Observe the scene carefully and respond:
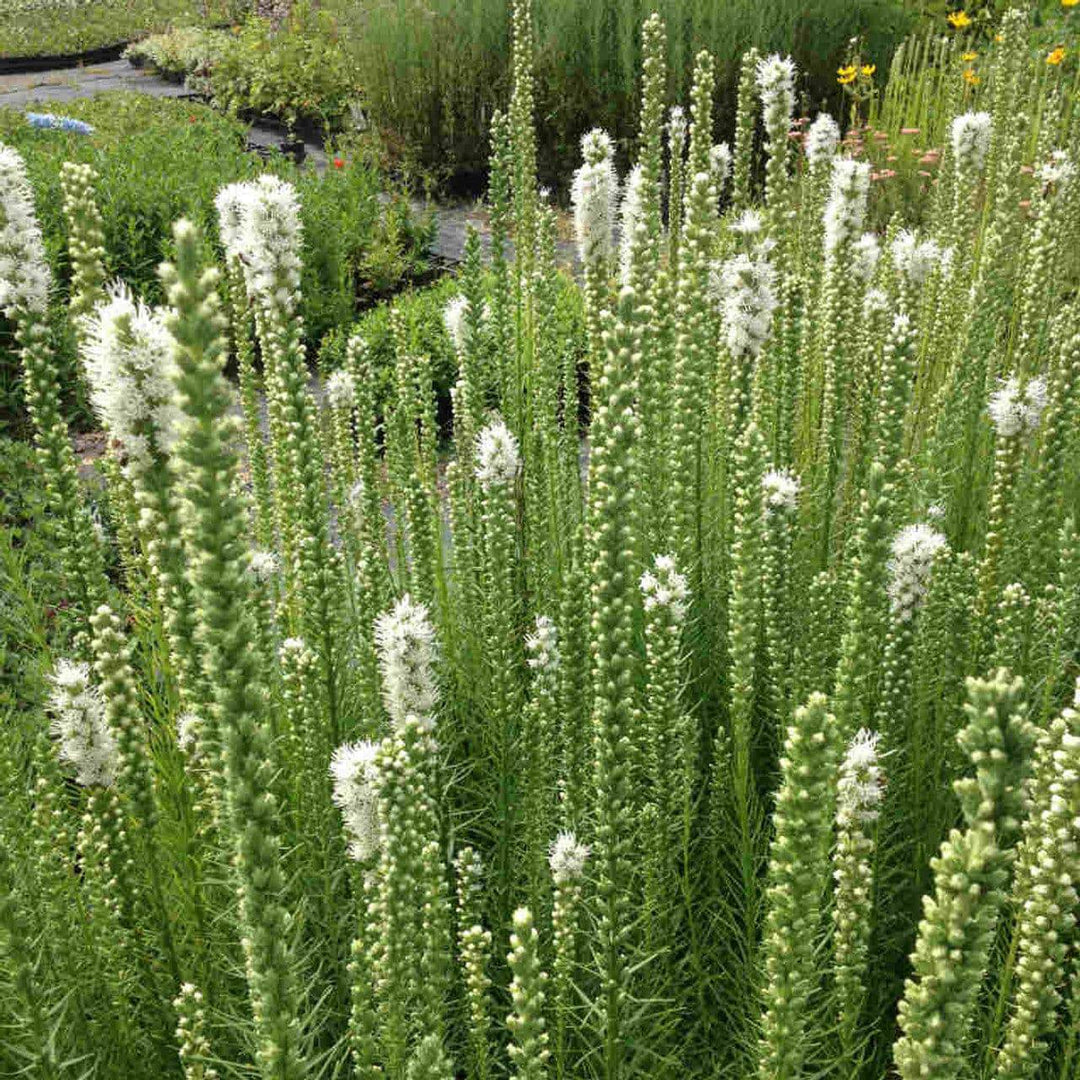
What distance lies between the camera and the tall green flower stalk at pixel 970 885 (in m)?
1.43

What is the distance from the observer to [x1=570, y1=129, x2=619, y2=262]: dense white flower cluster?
3676 mm

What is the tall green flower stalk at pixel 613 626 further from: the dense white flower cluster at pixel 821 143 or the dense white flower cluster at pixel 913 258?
the dense white flower cluster at pixel 821 143

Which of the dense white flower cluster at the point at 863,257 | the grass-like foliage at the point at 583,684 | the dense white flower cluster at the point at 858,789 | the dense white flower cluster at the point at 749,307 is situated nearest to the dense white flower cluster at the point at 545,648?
the grass-like foliage at the point at 583,684

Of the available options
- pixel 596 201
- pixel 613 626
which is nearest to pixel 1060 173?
pixel 596 201

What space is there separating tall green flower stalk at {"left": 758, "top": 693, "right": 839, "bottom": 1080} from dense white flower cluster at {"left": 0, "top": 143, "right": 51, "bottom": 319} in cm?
214

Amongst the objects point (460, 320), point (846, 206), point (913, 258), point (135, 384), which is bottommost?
point (460, 320)

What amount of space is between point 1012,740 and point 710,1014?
1.88m

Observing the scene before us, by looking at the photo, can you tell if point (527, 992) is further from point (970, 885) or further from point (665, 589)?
point (665, 589)

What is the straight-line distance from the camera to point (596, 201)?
3.68 metres

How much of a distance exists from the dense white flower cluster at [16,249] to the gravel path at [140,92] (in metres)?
7.16

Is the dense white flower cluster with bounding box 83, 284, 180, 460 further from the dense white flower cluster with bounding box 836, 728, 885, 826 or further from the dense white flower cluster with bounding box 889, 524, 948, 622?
the dense white flower cluster with bounding box 889, 524, 948, 622

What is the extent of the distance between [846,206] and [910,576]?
1829 millimetres

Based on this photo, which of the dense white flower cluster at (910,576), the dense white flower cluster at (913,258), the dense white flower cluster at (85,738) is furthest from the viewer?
the dense white flower cluster at (913,258)

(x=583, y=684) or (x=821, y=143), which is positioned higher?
(x=821, y=143)
